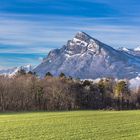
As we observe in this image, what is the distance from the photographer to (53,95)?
454ft

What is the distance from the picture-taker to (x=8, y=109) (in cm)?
12550

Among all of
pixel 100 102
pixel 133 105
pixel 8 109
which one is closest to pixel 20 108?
pixel 8 109

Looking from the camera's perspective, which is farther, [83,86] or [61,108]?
[83,86]

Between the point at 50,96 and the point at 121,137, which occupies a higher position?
the point at 50,96

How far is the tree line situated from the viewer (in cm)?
13138

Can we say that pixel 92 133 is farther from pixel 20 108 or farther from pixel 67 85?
pixel 67 85

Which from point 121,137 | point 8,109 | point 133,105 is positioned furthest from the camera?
point 133,105

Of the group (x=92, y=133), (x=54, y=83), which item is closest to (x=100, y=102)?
(x=54, y=83)

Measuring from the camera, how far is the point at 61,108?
445 ft

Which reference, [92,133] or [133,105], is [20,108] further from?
[92,133]

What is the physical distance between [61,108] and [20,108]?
14357mm

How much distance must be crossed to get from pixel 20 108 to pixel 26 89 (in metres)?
8.80

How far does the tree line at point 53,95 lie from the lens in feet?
431

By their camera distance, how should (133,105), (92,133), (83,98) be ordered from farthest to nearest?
1. (133,105)
2. (83,98)
3. (92,133)
